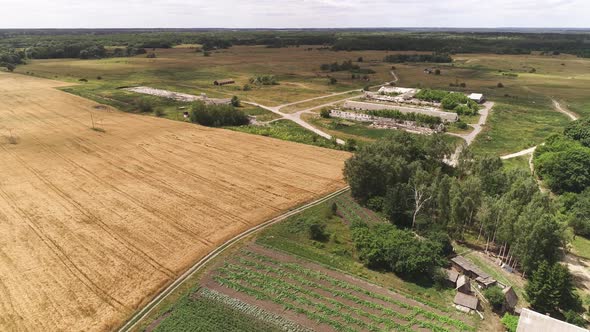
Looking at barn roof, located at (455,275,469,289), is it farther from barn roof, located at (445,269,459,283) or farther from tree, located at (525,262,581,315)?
tree, located at (525,262,581,315)

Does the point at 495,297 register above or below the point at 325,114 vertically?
below

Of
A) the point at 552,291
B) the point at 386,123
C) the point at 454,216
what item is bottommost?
the point at 552,291

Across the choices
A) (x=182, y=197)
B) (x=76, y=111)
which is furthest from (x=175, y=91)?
(x=182, y=197)

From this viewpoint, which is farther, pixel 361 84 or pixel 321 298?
pixel 361 84

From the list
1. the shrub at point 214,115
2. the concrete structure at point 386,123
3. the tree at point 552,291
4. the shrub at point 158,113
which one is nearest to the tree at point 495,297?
the tree at point 552,291

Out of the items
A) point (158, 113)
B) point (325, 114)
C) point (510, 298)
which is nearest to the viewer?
point (510, 298)

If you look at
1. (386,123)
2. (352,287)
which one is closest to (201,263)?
(352,287)

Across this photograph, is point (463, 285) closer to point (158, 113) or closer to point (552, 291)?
point (552, 291)
